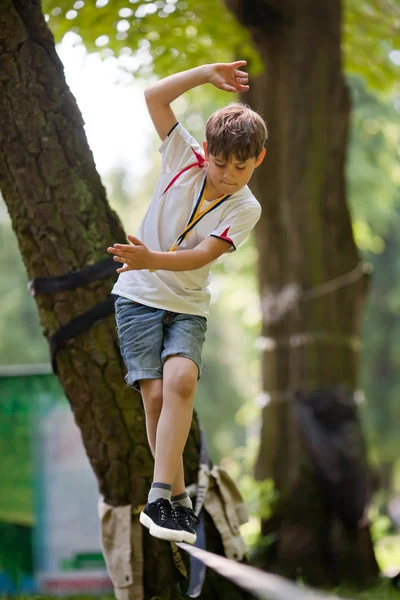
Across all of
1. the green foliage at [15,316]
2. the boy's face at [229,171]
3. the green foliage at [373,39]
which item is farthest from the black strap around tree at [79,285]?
the green foliage at [15,316]

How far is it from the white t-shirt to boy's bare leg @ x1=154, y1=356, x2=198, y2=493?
218mm

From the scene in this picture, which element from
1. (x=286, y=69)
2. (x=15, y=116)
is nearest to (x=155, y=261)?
(x=15, y=116)

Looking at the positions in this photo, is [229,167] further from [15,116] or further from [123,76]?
[123,76]

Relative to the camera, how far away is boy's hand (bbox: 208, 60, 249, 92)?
2654mm

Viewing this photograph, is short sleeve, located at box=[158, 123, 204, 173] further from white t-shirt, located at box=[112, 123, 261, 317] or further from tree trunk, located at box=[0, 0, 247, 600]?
tree trunk, located at box=[0, 0, 247, 600]

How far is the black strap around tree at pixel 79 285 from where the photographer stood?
334 cm

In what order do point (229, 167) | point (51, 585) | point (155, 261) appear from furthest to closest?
1. point (51, 585)
2. point (229, 167)
3. point (155, 261)

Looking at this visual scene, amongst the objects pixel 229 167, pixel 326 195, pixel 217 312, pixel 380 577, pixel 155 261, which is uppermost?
pixel 229 167

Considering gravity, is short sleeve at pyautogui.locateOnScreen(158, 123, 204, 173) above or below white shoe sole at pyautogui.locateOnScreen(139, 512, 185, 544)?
above

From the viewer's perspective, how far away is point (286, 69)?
6.45m

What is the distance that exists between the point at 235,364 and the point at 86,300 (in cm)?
2134

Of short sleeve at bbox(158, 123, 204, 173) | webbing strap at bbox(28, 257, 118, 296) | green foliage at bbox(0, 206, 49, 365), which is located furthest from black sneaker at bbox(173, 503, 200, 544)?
green foliage at bbox(0, 206, 49, 365)

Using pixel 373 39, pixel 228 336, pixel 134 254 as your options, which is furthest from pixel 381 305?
pixel 134 254

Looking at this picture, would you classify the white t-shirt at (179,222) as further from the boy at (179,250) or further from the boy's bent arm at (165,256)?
the boy's bent arm at (165,256)
